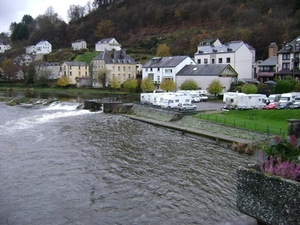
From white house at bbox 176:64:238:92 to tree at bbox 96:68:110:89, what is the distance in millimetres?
20484

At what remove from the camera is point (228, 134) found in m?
27.3

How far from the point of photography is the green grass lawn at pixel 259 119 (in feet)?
85.0

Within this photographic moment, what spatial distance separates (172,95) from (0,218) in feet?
94.8

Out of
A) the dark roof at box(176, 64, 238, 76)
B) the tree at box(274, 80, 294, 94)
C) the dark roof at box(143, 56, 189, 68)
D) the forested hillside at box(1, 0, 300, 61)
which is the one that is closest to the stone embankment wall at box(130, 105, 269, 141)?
the dark roof at box(176, 64, 238, 76)

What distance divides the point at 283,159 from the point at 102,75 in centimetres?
6495

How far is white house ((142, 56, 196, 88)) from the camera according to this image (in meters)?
60.0

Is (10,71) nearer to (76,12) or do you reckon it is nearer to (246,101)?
(76,12)

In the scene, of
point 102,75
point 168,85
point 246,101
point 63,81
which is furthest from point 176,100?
point 63,81

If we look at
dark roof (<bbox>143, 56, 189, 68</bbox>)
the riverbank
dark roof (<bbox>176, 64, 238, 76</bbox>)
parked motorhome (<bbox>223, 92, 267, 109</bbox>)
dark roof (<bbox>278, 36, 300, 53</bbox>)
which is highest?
dark roof (<bbox>278, 36, 300, 53</bbox>)

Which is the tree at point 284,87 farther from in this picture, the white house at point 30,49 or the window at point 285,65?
the white house at point 30,49

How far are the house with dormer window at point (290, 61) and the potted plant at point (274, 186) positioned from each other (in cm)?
4891

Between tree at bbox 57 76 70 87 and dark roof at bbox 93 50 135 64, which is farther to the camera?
tree at bbox 57 76 70 87

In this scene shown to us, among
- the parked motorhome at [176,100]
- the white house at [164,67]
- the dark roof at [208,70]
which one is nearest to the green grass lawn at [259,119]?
the parked motorhome at [176,100]

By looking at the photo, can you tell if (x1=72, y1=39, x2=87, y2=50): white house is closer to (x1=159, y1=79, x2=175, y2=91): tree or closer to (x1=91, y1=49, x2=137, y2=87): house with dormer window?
(x1=91, y1=49, x2=137, y2=87): house with dormer window
